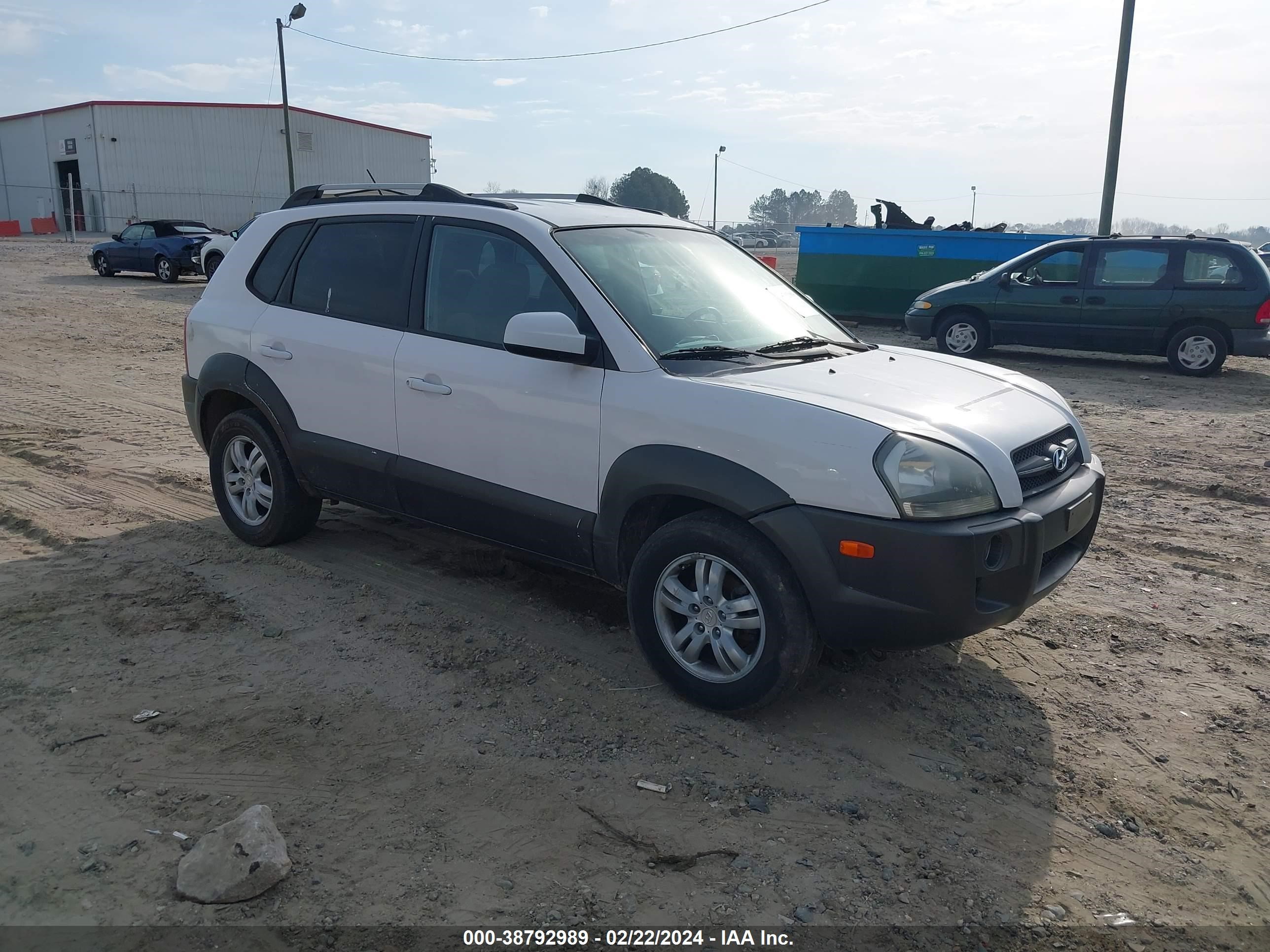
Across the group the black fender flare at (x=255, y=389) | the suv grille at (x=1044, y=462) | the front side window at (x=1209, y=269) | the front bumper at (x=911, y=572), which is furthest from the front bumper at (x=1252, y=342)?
the black fender flare at (x=255, y=389)

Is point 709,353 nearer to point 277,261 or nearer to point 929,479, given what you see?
point 929,479

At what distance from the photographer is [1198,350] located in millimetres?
12469

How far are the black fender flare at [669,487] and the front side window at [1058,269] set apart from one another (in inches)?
439

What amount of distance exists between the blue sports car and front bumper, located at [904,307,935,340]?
18.0 meters

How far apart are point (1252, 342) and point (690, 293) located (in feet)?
34.6

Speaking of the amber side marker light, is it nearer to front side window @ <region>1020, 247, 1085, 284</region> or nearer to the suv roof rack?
the suv roof rack

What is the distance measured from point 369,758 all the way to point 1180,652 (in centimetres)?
358

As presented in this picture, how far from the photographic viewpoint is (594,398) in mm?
4074

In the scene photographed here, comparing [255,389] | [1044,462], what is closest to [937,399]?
[1044,462]

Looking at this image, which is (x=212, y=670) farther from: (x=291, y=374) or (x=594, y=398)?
(x=594, y=398)

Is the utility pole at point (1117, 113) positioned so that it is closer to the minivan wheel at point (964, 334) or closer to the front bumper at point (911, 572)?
the minivan wheel at point (964, 334)

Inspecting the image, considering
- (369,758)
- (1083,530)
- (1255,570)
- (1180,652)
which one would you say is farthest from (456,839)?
(1255,570)

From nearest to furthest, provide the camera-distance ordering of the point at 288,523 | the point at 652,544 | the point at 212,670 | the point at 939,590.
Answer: the point at 939,590 < the point at 652,544 < the point at 212,670 < the point at 288,523

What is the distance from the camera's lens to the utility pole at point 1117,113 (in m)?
16.8
